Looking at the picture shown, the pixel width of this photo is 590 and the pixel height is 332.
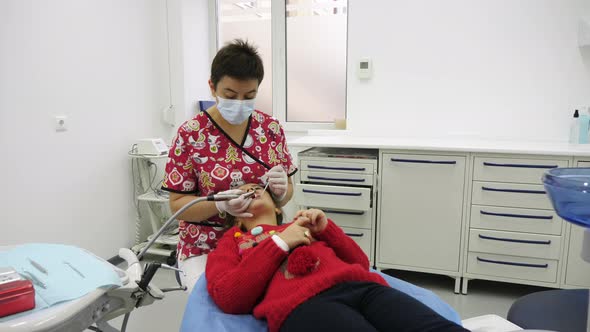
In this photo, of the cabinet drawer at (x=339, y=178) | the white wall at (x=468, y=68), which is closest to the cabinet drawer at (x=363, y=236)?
the cabinet drawer at (x=339, y=178)

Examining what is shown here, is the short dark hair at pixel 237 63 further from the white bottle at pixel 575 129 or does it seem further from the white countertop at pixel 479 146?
the white bottle at pixel 575 129

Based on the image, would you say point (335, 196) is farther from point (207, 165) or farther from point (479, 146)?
point (207, 165)

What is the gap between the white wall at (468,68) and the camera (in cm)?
263

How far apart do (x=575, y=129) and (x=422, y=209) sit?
1108 millimetres

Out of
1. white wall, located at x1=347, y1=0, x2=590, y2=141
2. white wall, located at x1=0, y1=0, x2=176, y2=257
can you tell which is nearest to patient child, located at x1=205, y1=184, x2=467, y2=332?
white wall, located at x1=0, y1=0, x2=176, y2=257

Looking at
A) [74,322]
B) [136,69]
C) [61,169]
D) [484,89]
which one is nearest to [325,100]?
[484,89]

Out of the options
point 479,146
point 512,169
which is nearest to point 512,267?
point 512,169

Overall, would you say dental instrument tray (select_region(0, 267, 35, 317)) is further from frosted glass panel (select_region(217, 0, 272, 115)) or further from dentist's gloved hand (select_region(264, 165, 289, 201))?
frosted glass panel (select_region(217, 0, 272, 115))

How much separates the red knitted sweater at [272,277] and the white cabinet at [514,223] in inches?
53.9

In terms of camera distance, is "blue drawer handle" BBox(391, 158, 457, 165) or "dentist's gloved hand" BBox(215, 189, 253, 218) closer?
"dentist's gloved hand" BBox(215, 189, 253, 218)

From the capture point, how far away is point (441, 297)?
2459mm

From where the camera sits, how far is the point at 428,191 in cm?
242

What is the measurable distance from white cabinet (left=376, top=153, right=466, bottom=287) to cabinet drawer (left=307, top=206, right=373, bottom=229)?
7 cm

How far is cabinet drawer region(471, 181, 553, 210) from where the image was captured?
7.34 feet
